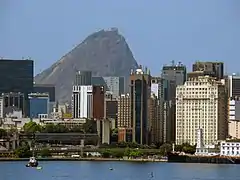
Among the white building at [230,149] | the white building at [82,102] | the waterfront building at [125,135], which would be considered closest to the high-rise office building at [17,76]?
the white building at [82,102]

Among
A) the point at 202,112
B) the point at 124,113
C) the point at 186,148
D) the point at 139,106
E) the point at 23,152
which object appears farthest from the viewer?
the point at 124,113

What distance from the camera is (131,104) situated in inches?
3337

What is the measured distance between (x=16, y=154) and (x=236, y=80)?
3847cm

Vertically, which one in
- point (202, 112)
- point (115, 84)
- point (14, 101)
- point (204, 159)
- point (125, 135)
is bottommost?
point (204, 159)

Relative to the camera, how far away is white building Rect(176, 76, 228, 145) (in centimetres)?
7844

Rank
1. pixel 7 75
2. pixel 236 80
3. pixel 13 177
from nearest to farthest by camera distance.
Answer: pixel 13 177, pixel 236 80, pixel 7 75

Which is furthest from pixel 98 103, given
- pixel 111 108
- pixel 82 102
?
pixel 111 108

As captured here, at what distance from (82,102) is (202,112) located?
2993cm

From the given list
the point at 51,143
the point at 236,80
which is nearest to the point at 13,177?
the point at 51,143

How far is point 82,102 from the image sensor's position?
354 feet

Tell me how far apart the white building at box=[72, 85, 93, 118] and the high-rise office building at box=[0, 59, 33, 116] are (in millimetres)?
10398

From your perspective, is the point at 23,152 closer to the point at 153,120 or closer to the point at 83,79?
the point at 153,120

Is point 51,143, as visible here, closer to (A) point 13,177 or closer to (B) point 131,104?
(B) point 131,104

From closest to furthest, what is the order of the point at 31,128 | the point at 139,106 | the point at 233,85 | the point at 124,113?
the point at 139,106 → the point at 31,128 → the point at 124,113 → the point at 233,85
